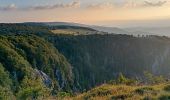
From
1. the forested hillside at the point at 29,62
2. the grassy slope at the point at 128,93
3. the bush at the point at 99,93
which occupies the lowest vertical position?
the forested hillside at the point at 29,62

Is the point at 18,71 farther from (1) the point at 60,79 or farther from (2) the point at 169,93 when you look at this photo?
(2) the point at 169,93

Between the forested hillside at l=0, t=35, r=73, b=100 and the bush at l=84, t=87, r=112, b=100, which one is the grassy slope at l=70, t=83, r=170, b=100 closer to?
the bush at l=84, t=87, r=112, b=100

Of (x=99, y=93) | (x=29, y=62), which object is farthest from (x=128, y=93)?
(x=29, y=62)

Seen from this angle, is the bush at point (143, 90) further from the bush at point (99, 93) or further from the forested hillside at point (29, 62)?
the forested hillside at point (29, 62)

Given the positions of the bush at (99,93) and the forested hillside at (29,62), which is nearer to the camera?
the bush at (99,93)

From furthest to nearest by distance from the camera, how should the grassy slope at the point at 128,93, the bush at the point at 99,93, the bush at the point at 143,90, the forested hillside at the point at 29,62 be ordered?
the forested hillside at the point at 29,62 < the bush at the point at 99,93 < the bush at the point at 143,90 < the grassy slope at the point at 128,93

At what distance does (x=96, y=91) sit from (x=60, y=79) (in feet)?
562

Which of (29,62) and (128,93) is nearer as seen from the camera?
(128,93)

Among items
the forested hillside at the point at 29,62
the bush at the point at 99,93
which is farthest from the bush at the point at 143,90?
the forested hillside at the point at 29,62

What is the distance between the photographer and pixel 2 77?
112m

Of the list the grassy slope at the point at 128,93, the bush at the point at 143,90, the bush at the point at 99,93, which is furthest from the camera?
the bush at the point at 99,93

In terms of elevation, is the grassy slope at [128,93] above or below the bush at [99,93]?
above

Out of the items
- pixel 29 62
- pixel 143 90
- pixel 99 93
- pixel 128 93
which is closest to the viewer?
pixel 128 93

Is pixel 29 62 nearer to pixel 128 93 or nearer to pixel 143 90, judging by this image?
pixel 143 90
